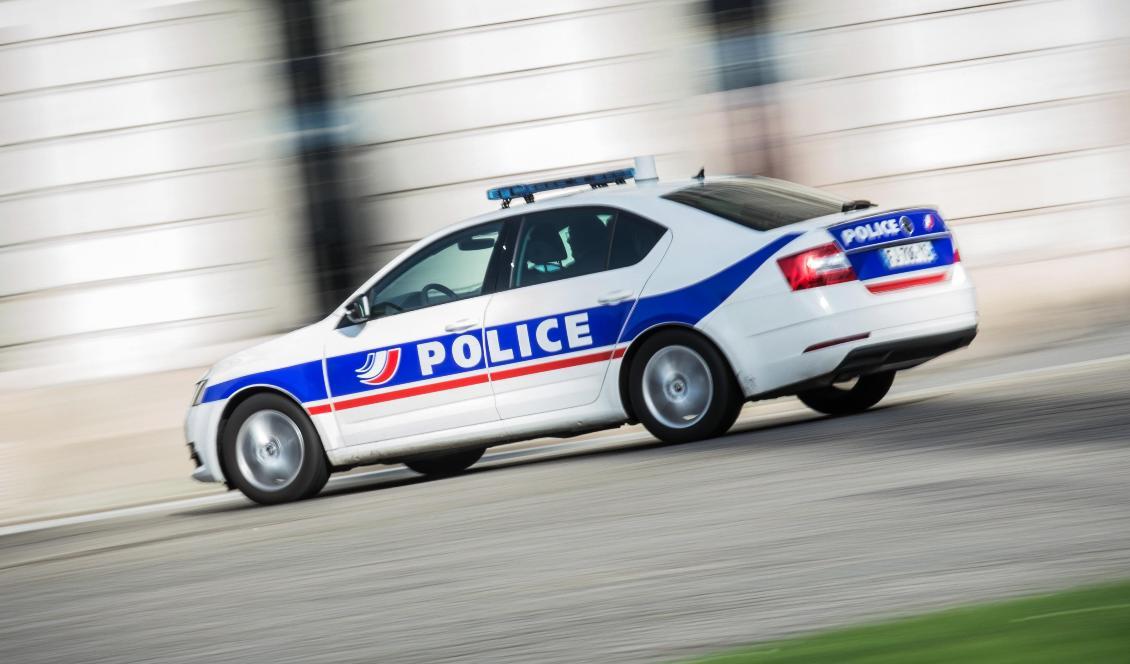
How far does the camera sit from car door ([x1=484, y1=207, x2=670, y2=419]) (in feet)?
29.3

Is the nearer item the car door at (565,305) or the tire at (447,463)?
the car door at (565,305)

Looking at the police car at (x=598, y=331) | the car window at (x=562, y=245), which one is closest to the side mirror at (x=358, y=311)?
the police car at (x=598, y=331)

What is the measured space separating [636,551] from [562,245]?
327 centimetres

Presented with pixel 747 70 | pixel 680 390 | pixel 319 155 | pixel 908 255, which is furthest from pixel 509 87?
pixel 908 255

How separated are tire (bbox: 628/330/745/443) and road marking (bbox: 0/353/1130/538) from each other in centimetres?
146

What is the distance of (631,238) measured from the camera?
9047 mm

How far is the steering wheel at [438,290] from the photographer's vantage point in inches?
372

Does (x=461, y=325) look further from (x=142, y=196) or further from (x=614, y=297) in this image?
(x=142, y=196)

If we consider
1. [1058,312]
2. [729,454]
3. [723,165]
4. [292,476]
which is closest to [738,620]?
[729,454]

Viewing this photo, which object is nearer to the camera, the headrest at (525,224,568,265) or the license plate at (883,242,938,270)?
the license plate at (883,242,938,270)

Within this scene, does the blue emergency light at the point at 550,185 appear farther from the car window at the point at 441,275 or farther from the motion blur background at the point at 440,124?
the motion blur background at the point at 440,124

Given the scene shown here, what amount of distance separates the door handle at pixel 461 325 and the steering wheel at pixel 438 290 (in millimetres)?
174

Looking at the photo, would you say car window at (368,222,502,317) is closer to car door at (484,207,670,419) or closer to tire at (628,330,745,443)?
car door at (484,207,670,419)

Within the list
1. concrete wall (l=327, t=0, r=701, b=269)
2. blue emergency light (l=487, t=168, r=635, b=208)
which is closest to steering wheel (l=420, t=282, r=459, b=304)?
blue emergency light (l=487, t=168, r=635, b=208)
